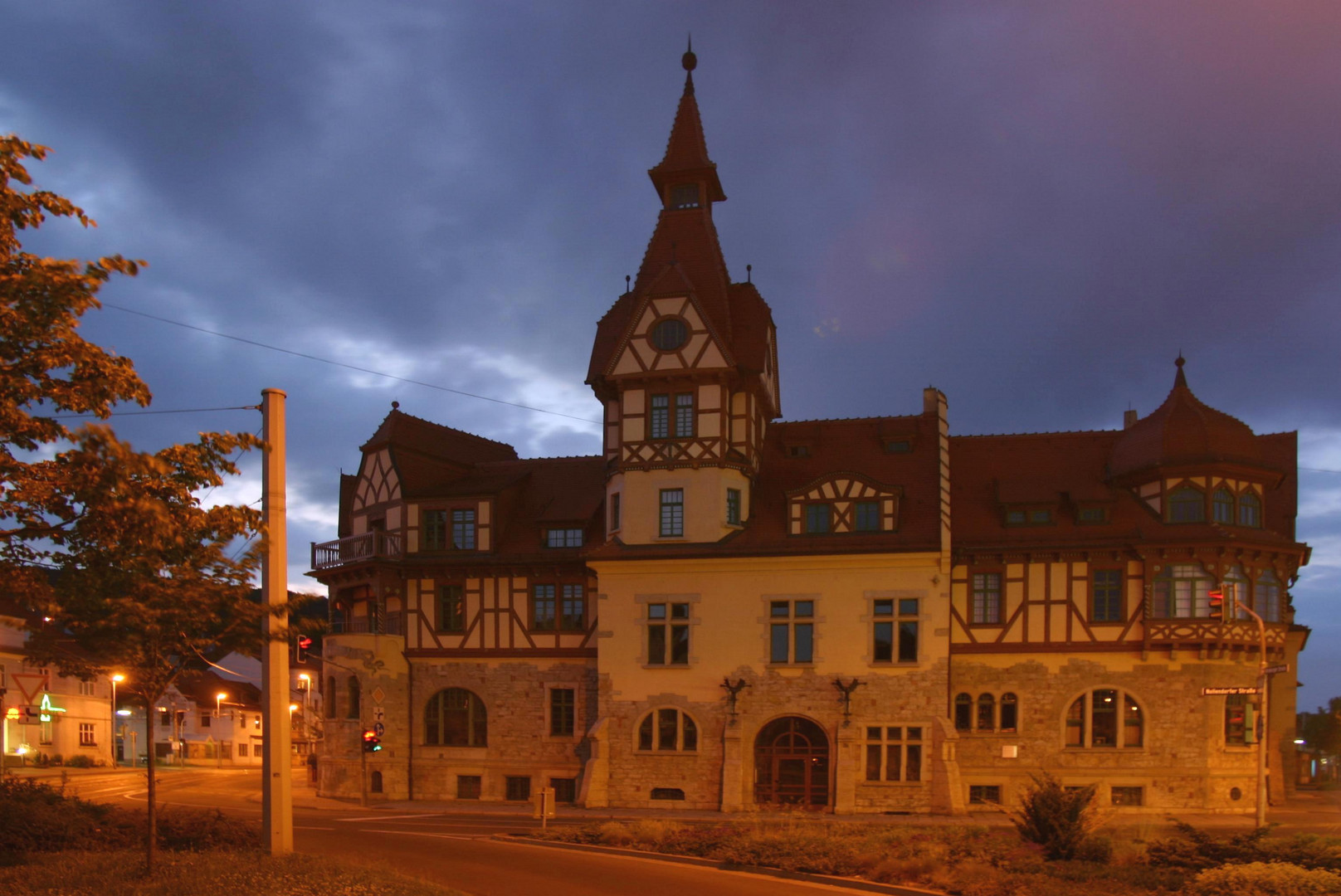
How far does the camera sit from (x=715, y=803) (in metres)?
32.0

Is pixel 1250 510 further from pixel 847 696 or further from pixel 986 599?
pixel 847 696

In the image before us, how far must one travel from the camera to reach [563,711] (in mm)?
35500

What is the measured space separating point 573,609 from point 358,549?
8.07 metres

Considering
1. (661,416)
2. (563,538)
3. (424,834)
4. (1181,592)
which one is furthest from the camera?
(563,538)

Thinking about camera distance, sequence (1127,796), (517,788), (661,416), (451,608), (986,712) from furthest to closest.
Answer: (451,608) < (517,788) < (661,416) < (986,712) < (1127,796)

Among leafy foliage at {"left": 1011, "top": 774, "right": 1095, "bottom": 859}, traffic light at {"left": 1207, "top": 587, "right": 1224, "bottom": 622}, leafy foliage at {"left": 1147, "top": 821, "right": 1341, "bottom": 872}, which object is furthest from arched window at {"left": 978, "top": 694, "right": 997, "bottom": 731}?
leafy foliage at {"left": 1147, "top": 821, "right": 1341, "bottom": 872}

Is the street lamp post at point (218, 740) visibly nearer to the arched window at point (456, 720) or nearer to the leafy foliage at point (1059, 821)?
the arched window at point (456, 720)

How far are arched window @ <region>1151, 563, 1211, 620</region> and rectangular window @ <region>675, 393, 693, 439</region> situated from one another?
557 inches

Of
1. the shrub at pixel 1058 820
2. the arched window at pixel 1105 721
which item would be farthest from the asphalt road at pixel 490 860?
the arched window at pixel 1105 721

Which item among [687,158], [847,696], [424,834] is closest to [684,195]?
[687,158]

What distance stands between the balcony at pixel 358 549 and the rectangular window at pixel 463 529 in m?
1.88

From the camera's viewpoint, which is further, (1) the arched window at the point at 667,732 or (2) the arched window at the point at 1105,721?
(1) the arched window at the point at 667,732

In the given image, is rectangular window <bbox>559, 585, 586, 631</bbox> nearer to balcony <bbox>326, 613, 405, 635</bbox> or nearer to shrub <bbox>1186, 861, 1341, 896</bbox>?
balcony <bbox>326, 613, 405, 635</bbox>

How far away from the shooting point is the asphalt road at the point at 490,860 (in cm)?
1614
